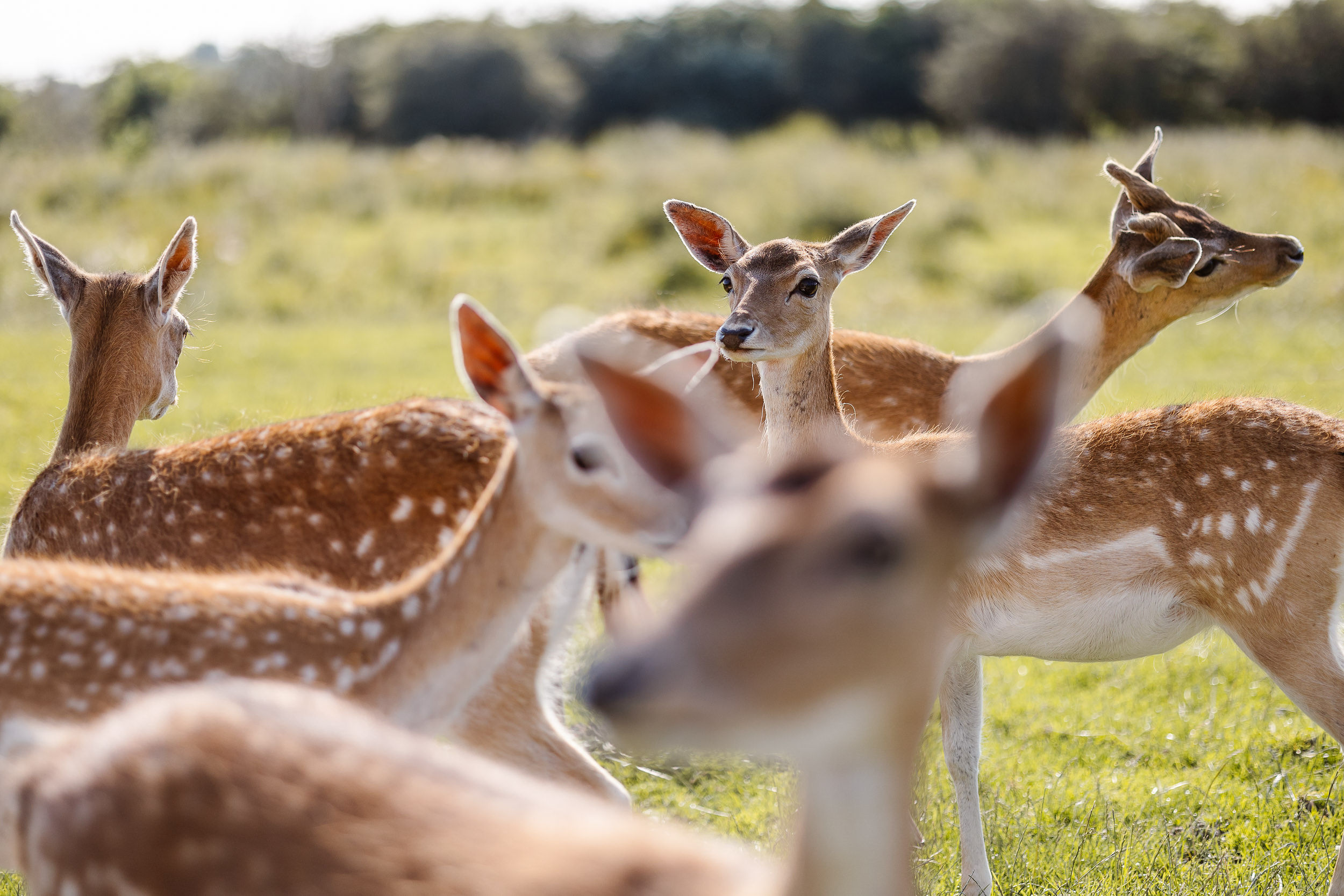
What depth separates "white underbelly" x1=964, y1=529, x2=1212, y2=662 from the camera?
354 cm

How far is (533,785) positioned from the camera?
199 cm

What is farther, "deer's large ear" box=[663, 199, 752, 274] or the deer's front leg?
"deer's large ear" box=[663, 199, 752, 274]

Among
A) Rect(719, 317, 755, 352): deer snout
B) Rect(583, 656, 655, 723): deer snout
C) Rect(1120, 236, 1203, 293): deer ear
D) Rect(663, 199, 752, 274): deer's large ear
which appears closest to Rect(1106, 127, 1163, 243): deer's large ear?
Rect(1120, 236, 1203, 293): deer ear

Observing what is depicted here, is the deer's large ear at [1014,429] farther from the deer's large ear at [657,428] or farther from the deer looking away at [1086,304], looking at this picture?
the deer looking away at [1086,304]

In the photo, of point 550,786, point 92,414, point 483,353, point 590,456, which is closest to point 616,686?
point 550,786

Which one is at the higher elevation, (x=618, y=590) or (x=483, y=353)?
(x=483, y=353)

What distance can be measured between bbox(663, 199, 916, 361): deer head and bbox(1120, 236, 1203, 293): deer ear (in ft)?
3.18

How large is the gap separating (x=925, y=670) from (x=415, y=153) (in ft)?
92.7

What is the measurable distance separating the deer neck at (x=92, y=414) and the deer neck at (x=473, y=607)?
1885 mm

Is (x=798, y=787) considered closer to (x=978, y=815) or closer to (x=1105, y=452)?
(x=978, y=815)

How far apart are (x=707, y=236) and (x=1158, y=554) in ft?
6.14

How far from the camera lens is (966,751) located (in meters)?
3.78

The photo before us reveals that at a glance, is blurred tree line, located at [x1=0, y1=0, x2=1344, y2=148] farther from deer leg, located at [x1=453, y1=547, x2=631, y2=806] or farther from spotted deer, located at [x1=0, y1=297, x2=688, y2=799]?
spotted deer, located at [x1=0, y1=297, x2=688, y2=799]

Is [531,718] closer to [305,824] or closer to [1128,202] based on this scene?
[305,824]
